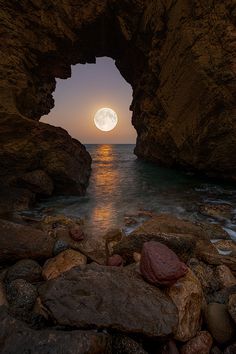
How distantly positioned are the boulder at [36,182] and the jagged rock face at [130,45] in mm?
431

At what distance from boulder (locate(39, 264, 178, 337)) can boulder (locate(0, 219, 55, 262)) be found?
1.32m

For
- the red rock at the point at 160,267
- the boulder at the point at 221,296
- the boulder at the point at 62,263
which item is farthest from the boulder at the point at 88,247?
the boulder at the point at 221,296

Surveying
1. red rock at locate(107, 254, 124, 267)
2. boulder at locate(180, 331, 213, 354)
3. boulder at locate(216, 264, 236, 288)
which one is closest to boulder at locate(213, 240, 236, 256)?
boulder at locate(216, 264, 236, 288)

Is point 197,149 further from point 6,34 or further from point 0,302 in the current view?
point 0,302

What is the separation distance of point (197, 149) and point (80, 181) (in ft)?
21.8

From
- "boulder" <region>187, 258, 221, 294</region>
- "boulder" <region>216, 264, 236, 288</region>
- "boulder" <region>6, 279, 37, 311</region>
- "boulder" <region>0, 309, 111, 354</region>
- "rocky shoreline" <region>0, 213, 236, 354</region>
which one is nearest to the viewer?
"boulder" <region>0, 309, 111, 354</region>

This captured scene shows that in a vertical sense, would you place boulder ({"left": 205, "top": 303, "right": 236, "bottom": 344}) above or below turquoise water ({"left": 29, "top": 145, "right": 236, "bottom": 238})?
above

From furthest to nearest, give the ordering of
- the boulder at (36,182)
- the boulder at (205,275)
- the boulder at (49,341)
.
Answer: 1. the boulder at (36,182)
2. the boulder at (205,275)
3. the boulder at (49,341)

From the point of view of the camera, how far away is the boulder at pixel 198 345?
7.01 feet

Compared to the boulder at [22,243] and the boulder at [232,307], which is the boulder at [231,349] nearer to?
the boulder at [232,307]

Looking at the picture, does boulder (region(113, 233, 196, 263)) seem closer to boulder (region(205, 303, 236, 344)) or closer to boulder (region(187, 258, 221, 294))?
boulder (region(187, 258, 221, 294))

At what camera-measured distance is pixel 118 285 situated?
2.44m

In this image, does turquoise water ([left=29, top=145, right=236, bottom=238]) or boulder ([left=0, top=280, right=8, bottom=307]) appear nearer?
boulder ([left=0, top=280, right=8, bottom=307])

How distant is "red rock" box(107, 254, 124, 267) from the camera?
3555 millimetres
